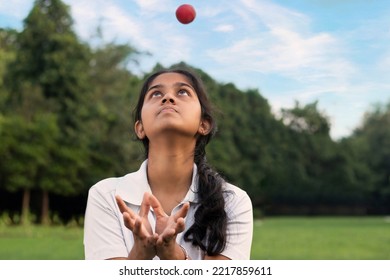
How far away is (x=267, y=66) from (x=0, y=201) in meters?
9.62

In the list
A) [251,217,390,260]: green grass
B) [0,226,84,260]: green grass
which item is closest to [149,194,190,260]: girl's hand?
[0,226,84,260]: green grass

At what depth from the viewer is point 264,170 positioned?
12820 millimetres

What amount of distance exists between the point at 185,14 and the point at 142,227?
1.64 ft

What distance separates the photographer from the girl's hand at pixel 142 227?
42.4 inches

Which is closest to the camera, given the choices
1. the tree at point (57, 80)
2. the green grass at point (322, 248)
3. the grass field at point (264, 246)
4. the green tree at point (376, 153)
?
the grass field at point (264, 246)

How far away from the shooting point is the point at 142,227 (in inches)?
42.5

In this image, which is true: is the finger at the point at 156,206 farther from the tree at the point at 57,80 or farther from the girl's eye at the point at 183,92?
the tree at the point at 57,80

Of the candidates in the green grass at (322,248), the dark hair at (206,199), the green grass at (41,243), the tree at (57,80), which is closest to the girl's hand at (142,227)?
the dark hair at (206,199)

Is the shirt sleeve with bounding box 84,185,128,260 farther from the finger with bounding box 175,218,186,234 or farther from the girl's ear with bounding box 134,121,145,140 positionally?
the finger with bounding box 175,218,186,234

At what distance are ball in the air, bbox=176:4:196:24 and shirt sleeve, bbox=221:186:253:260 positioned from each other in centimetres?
37

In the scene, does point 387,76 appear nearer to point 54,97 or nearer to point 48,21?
point 48,21

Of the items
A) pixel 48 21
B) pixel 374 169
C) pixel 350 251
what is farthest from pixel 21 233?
pixel 374 169

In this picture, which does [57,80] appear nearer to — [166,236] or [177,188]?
[177,188]

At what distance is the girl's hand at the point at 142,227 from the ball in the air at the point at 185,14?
17.2 inches
